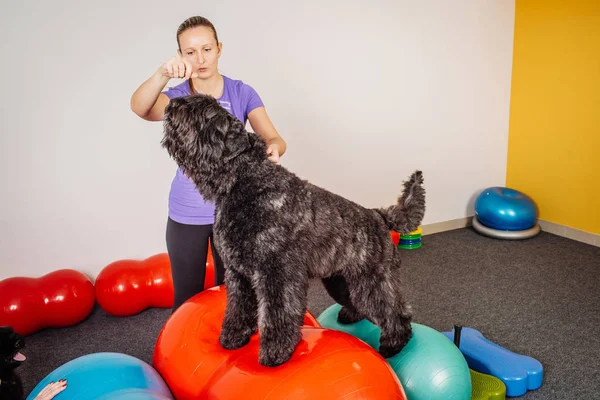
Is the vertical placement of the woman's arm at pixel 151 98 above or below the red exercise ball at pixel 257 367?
above

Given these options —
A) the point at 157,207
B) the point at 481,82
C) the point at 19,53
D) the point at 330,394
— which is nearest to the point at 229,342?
the point at 330,394

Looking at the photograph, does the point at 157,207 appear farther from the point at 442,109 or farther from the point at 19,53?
the point at 442,109

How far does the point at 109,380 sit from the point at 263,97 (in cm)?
269

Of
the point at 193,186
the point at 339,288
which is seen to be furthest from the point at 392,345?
the point at 193,186

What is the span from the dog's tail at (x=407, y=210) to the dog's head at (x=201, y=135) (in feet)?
2.26

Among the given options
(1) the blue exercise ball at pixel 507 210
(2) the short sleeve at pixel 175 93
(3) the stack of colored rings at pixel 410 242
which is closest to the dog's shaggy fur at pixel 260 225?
(2) the short sleeve at pixel 175 93

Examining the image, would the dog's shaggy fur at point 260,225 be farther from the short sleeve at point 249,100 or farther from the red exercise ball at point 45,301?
the red exercise ball at point 45,301

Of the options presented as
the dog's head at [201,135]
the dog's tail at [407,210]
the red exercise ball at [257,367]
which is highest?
the dog's head at [201,135]

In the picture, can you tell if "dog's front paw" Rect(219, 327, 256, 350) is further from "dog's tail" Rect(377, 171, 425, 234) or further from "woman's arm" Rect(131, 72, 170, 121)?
"woman's arm" Rect(131, 72, 170, 121)

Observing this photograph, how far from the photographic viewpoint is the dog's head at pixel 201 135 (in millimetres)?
1471

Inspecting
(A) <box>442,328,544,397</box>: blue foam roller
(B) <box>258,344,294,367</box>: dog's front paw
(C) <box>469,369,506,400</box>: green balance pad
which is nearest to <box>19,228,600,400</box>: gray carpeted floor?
(A) <box>442,328,544,397</box>: blue foam roller

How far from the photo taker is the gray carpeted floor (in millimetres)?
2682

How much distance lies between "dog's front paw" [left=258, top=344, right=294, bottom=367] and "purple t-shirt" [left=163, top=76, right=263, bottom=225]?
0.68m

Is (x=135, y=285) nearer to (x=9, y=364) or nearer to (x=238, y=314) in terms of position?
(x=9, y=364)
